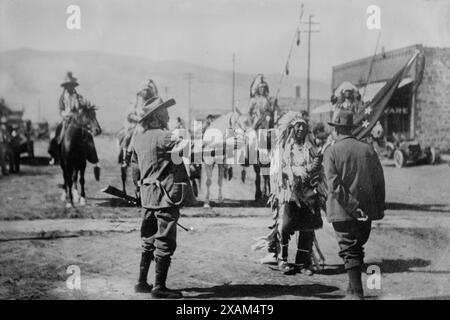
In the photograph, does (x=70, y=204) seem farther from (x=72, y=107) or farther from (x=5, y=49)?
(x=5, y=49)

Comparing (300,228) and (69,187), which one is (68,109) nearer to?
(69,187)

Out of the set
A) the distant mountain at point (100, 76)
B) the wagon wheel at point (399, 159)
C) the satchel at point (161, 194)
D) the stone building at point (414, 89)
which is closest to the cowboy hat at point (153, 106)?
the satchel at point (161, 194)

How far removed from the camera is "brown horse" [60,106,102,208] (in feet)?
31.2

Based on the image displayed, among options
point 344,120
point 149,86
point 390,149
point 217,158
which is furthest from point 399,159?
point 344,120

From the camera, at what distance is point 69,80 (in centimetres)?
844

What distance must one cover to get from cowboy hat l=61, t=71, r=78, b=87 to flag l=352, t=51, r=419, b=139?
4.30 m

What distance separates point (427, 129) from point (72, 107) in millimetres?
11339

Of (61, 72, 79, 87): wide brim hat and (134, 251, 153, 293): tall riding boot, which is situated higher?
(61, 72, 79, 87): wide brim hat

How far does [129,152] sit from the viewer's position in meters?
9.12

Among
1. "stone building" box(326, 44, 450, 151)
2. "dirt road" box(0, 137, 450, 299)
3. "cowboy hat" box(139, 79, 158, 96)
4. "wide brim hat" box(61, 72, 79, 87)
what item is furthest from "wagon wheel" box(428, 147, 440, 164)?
"wide brim hat" box(61, 72, 79, 87)

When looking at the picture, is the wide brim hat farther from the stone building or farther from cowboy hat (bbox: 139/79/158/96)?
the stone building

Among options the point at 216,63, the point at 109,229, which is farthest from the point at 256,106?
A: the point at 109,229

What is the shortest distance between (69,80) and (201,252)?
3434mm

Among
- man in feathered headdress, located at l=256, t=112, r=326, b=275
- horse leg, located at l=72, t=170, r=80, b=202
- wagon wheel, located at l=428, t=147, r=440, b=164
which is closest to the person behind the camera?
man in feathered headdress, located at l=256, t=112, r=326, b=275
